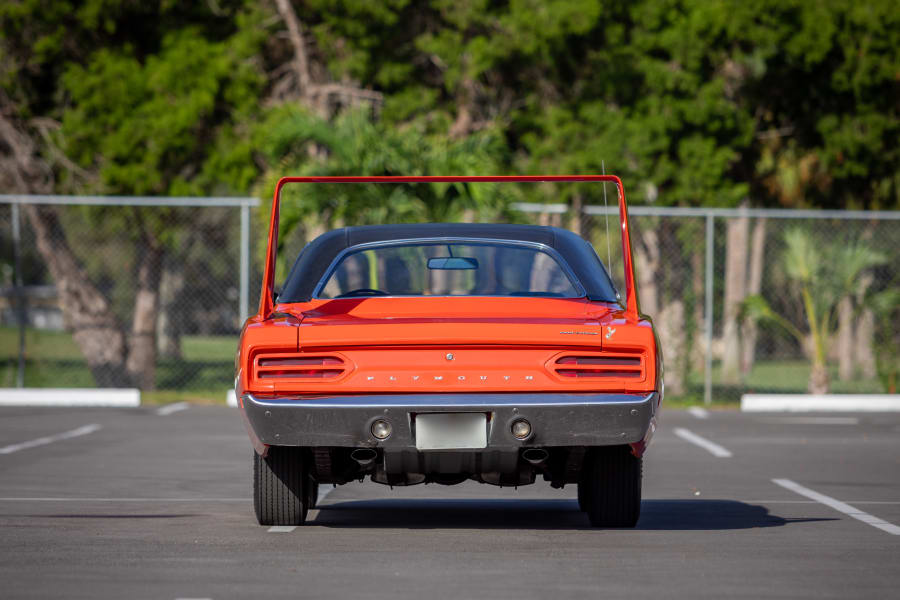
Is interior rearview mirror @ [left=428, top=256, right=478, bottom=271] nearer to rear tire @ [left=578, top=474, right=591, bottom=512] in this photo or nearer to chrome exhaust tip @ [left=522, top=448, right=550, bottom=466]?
chrome exhaust tip @ [left=522, top=448, right=550, bottom=466]

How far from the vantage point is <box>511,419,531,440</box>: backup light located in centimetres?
677

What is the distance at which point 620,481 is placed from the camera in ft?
24.8

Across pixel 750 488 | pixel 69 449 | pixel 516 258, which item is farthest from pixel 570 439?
pixel 69 449

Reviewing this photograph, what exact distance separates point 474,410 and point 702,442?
7245 mm

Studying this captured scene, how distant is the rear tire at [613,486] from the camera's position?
24.7ft

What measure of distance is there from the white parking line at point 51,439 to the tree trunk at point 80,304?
9.50 meters

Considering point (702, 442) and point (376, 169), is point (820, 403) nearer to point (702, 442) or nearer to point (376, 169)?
point (702, 442)

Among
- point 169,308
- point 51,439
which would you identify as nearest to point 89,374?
point 51,439

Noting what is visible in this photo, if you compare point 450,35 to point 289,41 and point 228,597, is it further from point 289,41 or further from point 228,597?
point 228,597

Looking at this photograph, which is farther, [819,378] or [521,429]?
[819,378]

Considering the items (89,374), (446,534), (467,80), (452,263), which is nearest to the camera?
(452,263)

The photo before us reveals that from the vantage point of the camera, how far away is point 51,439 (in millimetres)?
13484

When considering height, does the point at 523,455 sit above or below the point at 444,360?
below

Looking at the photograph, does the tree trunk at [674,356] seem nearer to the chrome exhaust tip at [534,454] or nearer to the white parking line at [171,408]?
the white parking line at [171,408]
